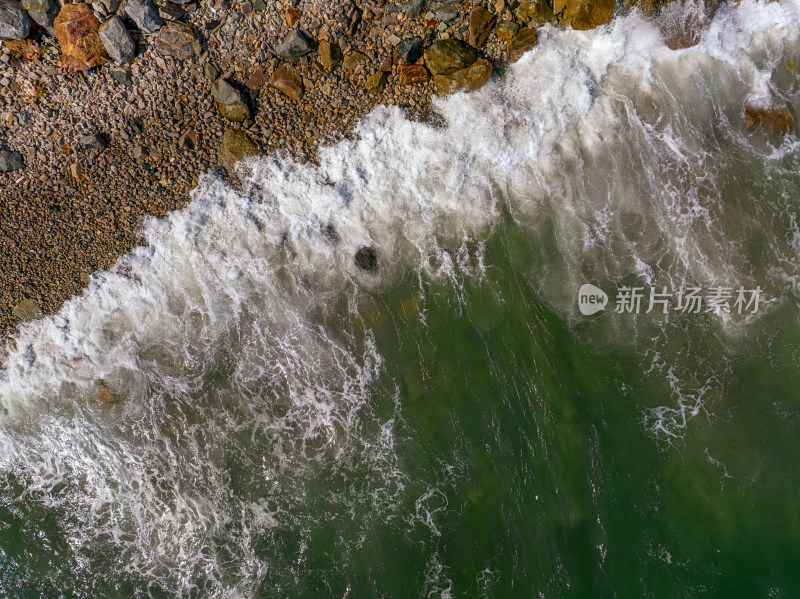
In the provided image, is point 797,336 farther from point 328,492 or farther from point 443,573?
point 328,492

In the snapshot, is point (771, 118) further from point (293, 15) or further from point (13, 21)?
point (13, 21)

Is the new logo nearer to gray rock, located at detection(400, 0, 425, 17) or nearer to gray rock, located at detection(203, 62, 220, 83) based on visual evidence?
gray rock, located at detection(400, 0, 425, 17)

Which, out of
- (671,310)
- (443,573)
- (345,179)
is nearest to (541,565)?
(443,573)

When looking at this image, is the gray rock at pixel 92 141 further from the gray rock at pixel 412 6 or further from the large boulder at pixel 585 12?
the large boulder at pixel 585 12

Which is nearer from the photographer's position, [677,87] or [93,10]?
[93,10]

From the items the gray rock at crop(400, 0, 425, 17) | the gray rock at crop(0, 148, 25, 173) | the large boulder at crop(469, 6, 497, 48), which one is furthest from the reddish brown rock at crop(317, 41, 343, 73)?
the gray rock at crop(0, 148, 25, 173)

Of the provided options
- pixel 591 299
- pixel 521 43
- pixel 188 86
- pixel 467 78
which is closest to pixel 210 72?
pixel 188 86
